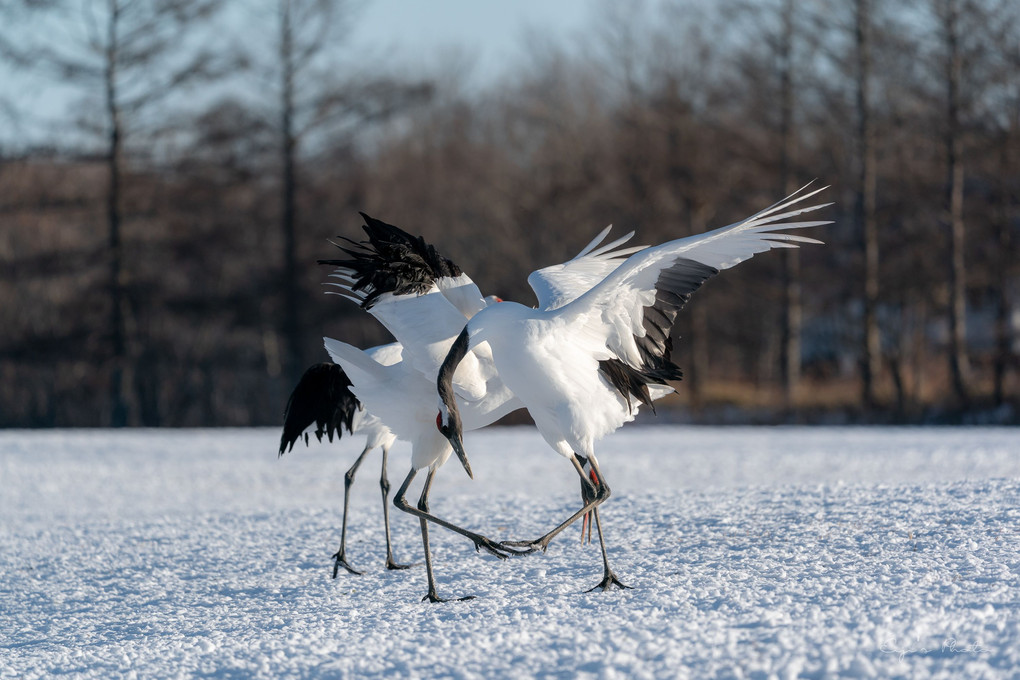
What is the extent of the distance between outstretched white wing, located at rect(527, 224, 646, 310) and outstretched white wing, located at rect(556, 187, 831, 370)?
11.2 inches

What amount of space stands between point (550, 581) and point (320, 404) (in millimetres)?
2371

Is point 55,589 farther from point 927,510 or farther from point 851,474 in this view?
point 851,474

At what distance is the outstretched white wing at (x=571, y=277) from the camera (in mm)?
6631

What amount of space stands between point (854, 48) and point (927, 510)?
49.9 feet

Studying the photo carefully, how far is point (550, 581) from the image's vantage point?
5.90 metres

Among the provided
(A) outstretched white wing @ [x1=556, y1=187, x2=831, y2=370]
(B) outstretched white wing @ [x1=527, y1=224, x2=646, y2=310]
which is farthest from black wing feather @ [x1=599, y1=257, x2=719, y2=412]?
(B) outstretched white wing @ [x1=527, y1=224, x2=646, y2=310]

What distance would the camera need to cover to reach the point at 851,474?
414 inches

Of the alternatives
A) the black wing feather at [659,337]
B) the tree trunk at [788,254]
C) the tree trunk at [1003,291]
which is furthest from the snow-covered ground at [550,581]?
the tree trunk at [788,254]

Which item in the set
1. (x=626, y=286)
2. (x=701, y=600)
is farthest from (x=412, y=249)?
(x=701, y=600)

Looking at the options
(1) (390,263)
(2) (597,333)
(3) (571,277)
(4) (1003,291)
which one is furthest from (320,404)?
(4) (1003,291)

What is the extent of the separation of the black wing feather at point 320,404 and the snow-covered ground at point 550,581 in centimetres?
85

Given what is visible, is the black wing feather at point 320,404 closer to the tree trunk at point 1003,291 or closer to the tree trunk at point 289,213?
the tree trunk at point 1003,291

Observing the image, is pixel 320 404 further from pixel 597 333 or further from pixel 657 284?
pixel 657 284

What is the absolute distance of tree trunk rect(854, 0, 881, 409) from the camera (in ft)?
65.3
